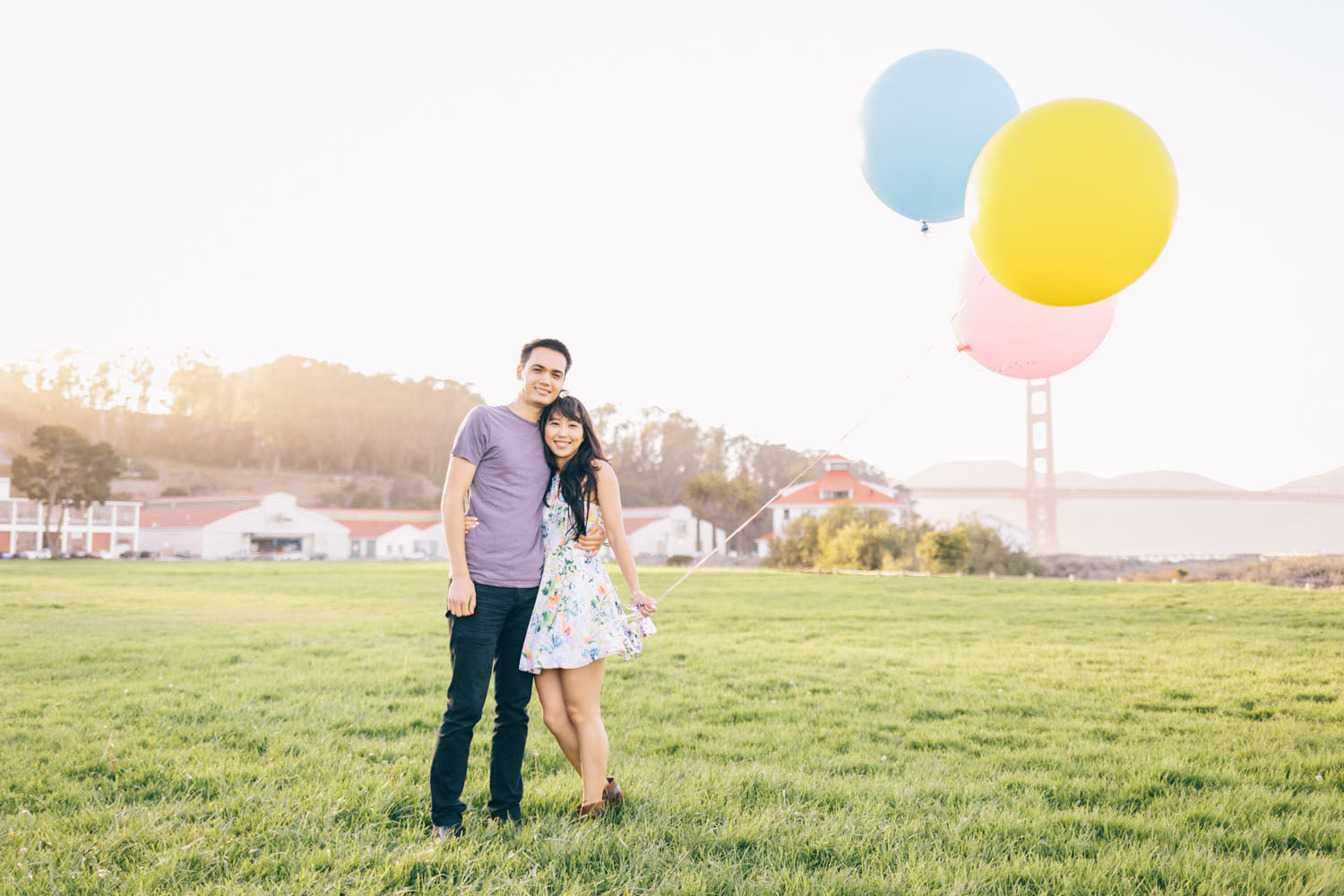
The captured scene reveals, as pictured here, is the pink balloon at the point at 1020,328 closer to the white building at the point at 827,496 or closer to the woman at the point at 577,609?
the woman at the point at 577,609

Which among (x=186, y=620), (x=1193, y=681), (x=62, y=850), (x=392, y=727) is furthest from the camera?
(x=186, y=620)

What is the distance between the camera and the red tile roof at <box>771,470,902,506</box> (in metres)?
47.1

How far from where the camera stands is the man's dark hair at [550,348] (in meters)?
3.28

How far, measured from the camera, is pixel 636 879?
2.58 meters

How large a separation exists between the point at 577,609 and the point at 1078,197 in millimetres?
2728

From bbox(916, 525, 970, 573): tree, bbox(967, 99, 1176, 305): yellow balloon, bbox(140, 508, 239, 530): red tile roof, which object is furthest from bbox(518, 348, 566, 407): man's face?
bbox(140, 508, 239, 530): red tile roof

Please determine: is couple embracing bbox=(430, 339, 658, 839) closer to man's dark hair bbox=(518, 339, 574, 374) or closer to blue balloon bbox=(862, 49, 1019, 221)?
man's dark hair bbox=(518, 339, 574, 374)

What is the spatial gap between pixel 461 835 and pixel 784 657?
5037 millimetres

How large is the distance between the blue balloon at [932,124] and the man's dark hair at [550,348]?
2784 mm

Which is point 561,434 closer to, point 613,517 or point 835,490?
point 613,517

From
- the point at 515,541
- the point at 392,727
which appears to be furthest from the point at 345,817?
the point at 392,727

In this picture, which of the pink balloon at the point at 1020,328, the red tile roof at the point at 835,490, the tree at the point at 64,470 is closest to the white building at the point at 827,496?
the red tile roof at the point at 835,490

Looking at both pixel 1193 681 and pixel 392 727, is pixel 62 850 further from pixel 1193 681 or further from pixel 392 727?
pixel 1193 681

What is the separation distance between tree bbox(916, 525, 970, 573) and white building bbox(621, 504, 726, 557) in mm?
22973
